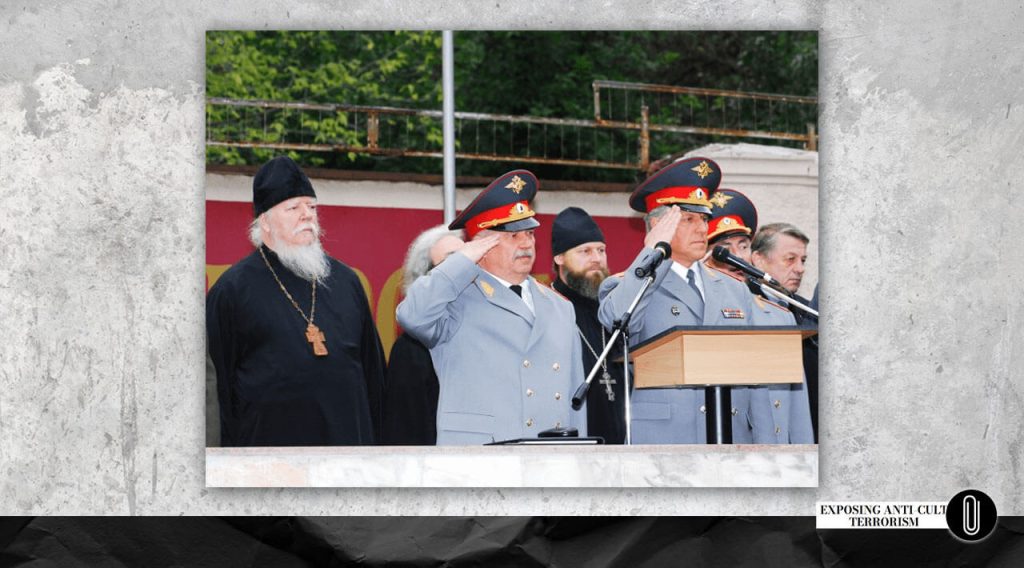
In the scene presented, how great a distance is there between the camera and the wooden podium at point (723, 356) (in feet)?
19.5

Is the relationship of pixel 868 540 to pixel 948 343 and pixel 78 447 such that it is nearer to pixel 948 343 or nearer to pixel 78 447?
pixel 948 343

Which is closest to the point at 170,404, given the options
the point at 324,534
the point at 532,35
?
the point at 324,534

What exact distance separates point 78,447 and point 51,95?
1.49 m

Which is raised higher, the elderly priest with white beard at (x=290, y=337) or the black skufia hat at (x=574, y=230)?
the black skufia hat at (x=574, y=230)

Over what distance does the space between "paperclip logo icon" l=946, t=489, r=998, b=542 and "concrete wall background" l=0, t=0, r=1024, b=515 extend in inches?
2.1

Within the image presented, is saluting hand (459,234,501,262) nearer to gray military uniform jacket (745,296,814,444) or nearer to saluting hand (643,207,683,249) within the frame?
saluting hand (643,207,683,249)

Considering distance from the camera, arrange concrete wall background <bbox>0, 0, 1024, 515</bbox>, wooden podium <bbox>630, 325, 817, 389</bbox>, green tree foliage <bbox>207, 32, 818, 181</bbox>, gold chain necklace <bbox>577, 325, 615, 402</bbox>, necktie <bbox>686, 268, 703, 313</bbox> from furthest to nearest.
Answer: green tree foliage <bbox>207, 32, 818, 181</bbox>, necktie <bbox>686, 268, 703, 313</bbox>, gold chain necklace <bbox>577, 325, 615, 402</bbox>, concrete wall background <bbox>0, 0, 1024, 515</bbox>, wooden podium <bbox>630, 325, 817, 389</bbox>

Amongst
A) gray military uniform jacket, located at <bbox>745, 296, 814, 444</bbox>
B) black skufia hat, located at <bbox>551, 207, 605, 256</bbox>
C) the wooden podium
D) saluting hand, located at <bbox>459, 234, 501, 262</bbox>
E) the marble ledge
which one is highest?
black skufia hat, located at <bbox>551, 207, 605, 256</bbox>

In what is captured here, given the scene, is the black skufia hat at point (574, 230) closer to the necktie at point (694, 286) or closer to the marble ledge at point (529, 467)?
the necktie at point (694, 286)

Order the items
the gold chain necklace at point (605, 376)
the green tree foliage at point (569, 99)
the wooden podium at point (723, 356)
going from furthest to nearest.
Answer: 1. the green tree foliage at point (569, 99)
2. the gold chain necklace at point (605, 376)
3. the wooden podium at point (723, 356)

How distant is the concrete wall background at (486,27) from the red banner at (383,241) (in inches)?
9.1

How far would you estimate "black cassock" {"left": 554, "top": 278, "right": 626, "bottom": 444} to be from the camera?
6.24m

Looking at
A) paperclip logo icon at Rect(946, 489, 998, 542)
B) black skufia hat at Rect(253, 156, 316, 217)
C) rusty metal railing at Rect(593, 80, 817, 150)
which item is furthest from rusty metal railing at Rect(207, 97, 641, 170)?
paperclip logo icon at Rect(946, 489, 998, 542)

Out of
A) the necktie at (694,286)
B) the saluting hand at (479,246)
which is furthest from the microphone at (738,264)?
the saluting hand at (479,246)
